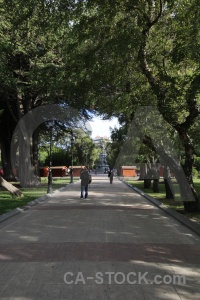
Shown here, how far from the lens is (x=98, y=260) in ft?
21.7

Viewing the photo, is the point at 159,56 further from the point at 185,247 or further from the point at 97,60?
the point at 185,247

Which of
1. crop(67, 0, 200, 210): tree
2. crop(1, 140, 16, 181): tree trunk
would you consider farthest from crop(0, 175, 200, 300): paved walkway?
crop(1, 140, 16, 181): tree trunk

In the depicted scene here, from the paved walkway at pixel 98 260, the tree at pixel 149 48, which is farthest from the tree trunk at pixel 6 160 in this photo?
the paved walkway at pixel 98 260

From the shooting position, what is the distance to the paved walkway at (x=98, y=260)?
504cm

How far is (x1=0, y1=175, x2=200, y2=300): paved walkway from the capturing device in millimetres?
5039

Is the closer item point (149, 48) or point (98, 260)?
point (98, 260)

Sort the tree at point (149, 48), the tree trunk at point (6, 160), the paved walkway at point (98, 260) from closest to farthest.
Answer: the paved walkway at point (98, 260)
the tree at point (149, 48)
the tree trunk at point (6, 160)

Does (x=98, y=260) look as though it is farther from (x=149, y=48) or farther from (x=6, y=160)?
(x=6, y=160)

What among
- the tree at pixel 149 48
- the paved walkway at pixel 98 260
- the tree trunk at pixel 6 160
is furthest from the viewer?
the tree trunk at pixel 6 160

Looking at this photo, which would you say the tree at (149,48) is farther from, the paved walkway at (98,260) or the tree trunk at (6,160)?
the tree trunk at (6,160)

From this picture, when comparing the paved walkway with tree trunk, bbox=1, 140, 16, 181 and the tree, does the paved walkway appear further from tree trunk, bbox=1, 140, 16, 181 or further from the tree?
tree trunk, bbox=1, 140, 16, 181

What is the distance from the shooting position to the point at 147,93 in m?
15.1

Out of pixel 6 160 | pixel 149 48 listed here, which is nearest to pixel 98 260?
pixel 149 48

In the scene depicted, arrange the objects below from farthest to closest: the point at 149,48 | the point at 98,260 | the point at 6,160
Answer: the point at 6,160 → the point at 149,48 → the point at 98,260
